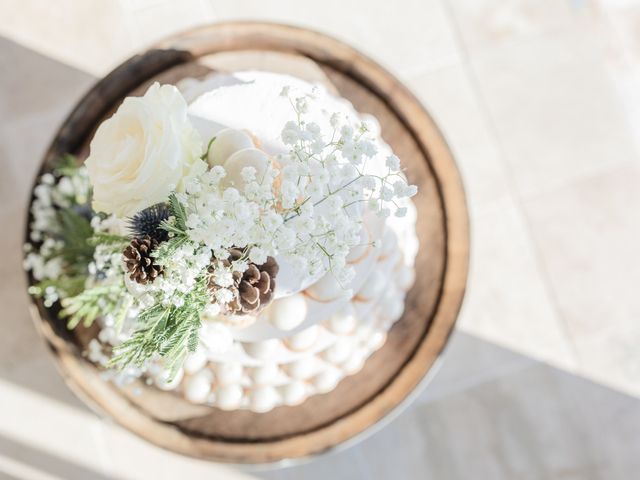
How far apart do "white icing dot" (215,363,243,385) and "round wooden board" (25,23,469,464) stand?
15 centimetres

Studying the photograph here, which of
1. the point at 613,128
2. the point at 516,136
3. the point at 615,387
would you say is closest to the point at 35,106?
the point at 516,136

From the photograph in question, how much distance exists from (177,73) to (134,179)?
716 millimetres

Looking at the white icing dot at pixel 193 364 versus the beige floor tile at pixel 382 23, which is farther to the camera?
the beige floor tile at pixel 382 23

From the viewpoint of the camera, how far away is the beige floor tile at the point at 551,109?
2182mm

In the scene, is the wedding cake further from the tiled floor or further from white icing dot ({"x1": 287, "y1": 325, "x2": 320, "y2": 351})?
the tiled floor

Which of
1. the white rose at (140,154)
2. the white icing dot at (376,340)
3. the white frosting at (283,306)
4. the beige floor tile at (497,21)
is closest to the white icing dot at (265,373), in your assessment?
the white frosting at (283,306)

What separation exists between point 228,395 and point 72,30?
1323 mm

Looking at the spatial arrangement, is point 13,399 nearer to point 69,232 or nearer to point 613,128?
point 69,232

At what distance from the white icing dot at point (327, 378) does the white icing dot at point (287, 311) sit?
294 millimetres

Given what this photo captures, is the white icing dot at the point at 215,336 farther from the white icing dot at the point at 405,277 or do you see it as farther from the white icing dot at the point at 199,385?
the white icing dot at the point at 405,277

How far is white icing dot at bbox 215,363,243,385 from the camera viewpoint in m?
1.36

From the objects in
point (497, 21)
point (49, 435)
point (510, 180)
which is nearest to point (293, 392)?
point (49, 435)

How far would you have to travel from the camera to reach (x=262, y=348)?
122 centimetres

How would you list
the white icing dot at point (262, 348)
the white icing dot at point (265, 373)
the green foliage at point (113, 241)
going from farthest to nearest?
the white icing dot at point (265, 373) < the white icing dot at point (262, 348) < the green foliage at point (113, 241)
